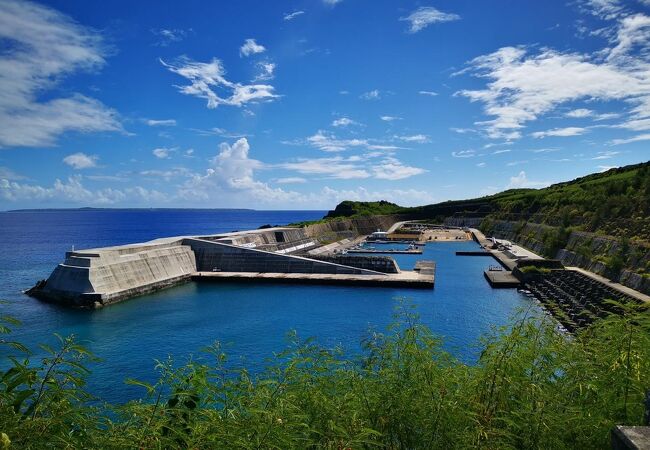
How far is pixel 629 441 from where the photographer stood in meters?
3.19

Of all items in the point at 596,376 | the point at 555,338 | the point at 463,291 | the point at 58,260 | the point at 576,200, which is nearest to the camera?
the point at 596,376

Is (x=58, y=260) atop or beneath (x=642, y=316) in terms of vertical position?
beneath

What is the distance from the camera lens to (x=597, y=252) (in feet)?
125

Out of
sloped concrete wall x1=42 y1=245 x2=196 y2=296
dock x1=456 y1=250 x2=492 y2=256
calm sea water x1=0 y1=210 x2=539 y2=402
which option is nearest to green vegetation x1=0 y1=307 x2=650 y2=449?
calm sea water x1=0 y1=210 x2=539 y2=402

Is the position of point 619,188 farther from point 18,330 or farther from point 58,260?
point 58,260

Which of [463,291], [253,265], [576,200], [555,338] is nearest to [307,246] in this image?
[253,265]

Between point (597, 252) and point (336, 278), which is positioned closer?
point (597, 252)

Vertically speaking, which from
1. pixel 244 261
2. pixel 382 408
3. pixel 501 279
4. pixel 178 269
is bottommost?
pixel 501 279

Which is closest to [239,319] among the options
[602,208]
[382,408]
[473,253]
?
[382,408]

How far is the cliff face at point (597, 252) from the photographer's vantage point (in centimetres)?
2961

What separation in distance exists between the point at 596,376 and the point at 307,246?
63574 mm

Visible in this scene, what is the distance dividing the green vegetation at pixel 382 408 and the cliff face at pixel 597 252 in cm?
2754

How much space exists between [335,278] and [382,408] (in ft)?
123

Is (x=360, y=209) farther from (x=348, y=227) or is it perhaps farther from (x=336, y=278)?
(x=336, y=278)
